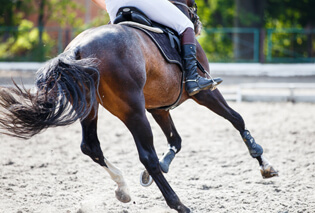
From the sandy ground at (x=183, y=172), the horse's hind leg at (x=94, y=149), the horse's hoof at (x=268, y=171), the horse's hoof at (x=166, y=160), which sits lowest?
the sandy ground at (x=183, y=172)

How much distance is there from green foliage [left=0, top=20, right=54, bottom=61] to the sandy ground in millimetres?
13558

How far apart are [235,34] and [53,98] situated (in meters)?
17.2

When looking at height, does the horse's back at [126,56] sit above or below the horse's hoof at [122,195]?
above

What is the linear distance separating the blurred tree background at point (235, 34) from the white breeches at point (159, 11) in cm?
1545

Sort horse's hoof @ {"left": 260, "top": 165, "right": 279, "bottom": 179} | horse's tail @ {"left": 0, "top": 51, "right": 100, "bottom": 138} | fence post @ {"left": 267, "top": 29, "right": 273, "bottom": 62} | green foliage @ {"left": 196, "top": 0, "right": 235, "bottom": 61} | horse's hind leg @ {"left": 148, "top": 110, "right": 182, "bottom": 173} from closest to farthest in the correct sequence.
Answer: horse's tail @ {"left": 0, "top": 51, "right": 100, "bottom": 138}, horse's hoof @ {"left": 260, "top": 165, "right": 279, "bottom": 179}, horse's hind leg @ {"left": 148, "top": 110, "right": 182, "bottom": 173}, fence post @ {"left": 267, "top": 29, "right": 273, "bottom": 62}, green foliage @ {"left": 196, "top": 0, "right": 235, "bottom": 61}

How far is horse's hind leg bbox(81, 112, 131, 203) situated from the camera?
376 cm

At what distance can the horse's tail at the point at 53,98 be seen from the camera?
10.1 ft

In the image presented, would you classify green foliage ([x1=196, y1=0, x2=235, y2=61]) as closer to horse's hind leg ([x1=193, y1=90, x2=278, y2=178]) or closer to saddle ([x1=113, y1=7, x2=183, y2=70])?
horse's hind leg ([x1=193, y1=90, x2=278, y2=178])

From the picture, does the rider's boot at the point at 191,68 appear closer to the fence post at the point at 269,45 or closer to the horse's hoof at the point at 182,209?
the horse's hoof at the point at 182,209

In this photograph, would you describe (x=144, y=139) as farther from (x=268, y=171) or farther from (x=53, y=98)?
(x=268, y=171)

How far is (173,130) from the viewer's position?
4.84 meters

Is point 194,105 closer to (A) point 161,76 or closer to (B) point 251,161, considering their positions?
(B) point 251,161

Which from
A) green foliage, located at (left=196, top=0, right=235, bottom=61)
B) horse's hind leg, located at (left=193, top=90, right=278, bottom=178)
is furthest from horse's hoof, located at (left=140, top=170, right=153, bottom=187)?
green foliage, located at (left=196, top=0, right=235, bottom=61)

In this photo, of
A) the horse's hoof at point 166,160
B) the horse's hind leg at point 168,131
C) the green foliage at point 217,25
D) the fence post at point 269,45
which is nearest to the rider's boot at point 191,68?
the horse's hind leg at point 168,131
